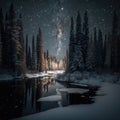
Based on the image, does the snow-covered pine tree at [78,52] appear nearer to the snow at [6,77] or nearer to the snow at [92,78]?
the snow at [92,78]

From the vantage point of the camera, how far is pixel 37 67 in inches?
2913

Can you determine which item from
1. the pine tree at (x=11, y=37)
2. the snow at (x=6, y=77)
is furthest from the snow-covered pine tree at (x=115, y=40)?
the snow at (x=6, y=77)

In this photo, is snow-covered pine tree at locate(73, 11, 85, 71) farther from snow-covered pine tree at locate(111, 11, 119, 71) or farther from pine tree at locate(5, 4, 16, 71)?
pine tree at locate(5, 4, 16, 71)

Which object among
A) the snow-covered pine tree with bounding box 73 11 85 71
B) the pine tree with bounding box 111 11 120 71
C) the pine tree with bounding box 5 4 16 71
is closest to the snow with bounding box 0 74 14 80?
the pine tree with bounding box 5 4 16 71

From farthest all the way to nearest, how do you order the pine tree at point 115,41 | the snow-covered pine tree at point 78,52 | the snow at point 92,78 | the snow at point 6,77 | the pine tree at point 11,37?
the pine tree at point 115,41 → the snow-covered pine tree at point 78,52 → the pine tree at point 11,37 → the snow at point 6,77 → the snow at point 92,78

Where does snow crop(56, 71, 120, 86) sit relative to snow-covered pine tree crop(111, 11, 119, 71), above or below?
below

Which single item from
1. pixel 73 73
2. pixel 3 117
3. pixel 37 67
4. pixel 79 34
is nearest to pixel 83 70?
pixel 73 73

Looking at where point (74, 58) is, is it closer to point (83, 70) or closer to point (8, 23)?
point (83, 70)

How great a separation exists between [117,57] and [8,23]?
27300 millimetres

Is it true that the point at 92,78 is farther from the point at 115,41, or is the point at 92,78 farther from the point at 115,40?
the point at 115,40

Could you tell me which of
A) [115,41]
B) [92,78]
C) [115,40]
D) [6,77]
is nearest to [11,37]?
[6,77]

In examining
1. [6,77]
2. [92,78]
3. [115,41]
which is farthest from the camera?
[115,41]

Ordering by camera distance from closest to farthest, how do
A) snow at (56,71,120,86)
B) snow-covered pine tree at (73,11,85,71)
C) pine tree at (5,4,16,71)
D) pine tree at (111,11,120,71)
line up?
snow at (56,71,120,86), pine tree at (5,4,16,71), snow-covered pine tree at (73,11,85,71), pine tree at (111,11,120,71)

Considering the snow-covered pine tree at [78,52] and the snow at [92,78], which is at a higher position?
the snow-covered pine tree at [78,52]
